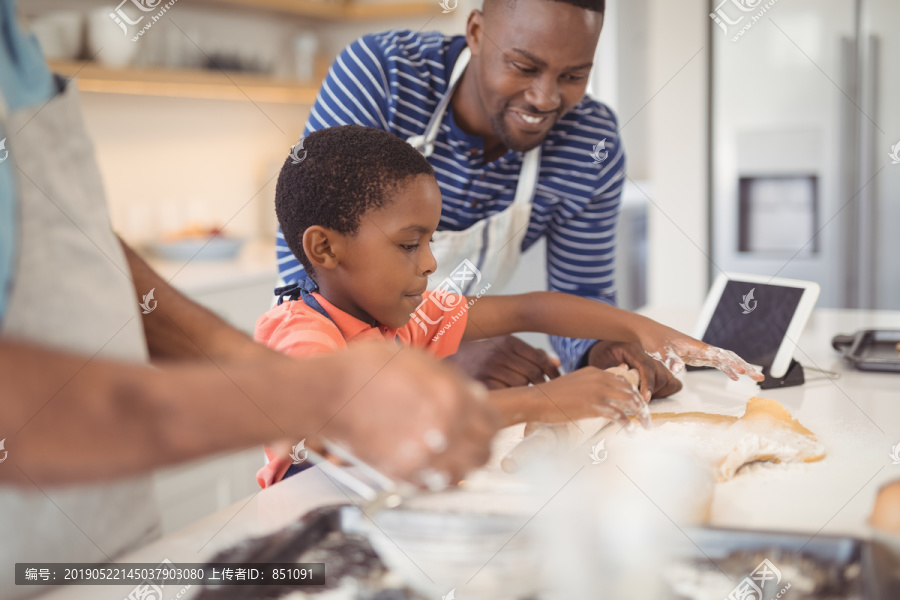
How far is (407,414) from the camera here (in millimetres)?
356

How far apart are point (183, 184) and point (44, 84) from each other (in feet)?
7.32

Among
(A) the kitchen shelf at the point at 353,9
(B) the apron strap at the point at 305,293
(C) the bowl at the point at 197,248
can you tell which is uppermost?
(A) the kitchen shelf at the point at 353,9

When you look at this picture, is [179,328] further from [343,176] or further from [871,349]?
[871,349]

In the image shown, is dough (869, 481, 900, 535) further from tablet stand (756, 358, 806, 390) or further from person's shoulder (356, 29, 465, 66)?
person's shoulder (356, 29, 465, 66)

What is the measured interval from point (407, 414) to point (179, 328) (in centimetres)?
38

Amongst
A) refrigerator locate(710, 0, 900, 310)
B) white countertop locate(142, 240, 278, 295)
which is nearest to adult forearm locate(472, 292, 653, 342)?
white countertop locate(142, 240, 278, 295)

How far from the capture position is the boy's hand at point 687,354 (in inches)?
38.9

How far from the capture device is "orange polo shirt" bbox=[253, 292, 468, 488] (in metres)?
0.80

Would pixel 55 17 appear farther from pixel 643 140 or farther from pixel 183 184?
pixel 643 140

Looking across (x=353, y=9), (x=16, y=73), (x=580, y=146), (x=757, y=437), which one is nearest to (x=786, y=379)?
(x=757, y=437)

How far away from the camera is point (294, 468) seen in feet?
2.67

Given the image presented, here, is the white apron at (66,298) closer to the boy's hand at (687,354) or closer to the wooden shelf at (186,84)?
the boy's hand at (687,354)

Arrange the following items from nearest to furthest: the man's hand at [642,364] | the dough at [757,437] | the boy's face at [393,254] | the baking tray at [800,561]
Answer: the baking tray at [800,561] < the dough at [757,437] < the boy's face at [393,254] < the man's hand at [642,364]

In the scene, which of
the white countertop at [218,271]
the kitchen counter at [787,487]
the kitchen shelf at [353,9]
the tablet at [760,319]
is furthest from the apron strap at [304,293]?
the kitchen shelf at [353,9]
